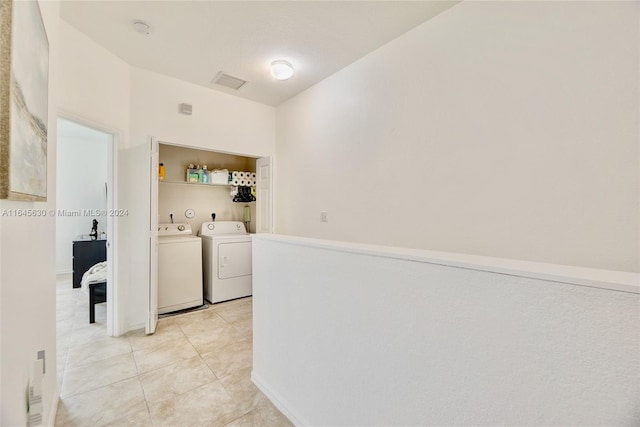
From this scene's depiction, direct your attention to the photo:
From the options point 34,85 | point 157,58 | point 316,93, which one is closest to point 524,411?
point 34,85

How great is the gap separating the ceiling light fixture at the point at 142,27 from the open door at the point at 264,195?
1909mm

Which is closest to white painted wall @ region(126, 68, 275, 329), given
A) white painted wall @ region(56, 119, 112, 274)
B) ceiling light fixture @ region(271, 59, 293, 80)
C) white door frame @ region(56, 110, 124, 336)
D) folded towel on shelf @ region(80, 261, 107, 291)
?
white door frame @ region(56, 110, 124, 336)

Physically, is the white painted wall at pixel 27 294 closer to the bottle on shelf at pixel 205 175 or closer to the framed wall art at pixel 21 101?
the framed wall art at pixel 21 101

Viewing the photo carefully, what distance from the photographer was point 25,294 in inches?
42.1

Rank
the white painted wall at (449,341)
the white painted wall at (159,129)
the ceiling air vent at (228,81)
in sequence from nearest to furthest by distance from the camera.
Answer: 1. the white painted wall at (449,341)
2. the white painted wall at (159,129)
3. the ceiling air vent at (228,81)

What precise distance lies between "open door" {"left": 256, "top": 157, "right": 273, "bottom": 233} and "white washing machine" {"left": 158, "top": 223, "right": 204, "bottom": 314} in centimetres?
91

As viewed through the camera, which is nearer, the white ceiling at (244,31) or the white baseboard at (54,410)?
the white baseboard at (54,410)

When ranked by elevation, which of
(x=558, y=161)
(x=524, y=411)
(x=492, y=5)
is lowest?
(x=524, y=411)

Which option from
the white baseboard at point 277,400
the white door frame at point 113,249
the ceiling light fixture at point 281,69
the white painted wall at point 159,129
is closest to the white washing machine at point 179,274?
the white painted wall at point 159,129

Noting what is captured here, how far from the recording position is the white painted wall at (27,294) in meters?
0.83

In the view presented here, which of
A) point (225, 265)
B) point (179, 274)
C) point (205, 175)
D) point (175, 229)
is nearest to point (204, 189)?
point (205, 175)

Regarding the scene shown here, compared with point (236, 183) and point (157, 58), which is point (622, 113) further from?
point (236, 183)

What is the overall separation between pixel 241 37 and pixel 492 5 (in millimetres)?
1976

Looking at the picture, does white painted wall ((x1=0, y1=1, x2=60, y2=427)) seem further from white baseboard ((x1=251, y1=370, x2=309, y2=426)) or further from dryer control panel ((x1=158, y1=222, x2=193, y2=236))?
dryer control panel ((x1=158, y1=222, x2=193, y2=236))
